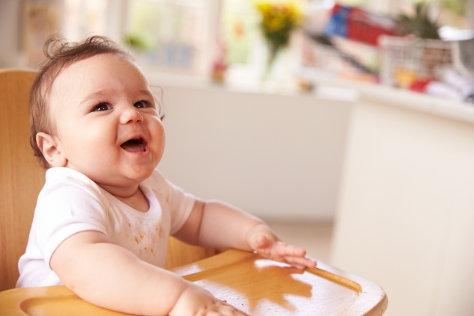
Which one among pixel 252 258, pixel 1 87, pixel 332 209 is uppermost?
pixel 1 87

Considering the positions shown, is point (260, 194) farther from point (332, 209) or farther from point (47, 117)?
point (47, 117)

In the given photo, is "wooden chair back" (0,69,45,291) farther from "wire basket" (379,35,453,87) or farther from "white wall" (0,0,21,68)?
"white wall" (0,0,21,68)

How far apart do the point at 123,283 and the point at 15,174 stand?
0.40 metres

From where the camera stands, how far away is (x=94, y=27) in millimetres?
2811

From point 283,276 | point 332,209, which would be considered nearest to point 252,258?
point 283,276

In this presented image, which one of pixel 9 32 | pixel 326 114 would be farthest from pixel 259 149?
pixel 9 32

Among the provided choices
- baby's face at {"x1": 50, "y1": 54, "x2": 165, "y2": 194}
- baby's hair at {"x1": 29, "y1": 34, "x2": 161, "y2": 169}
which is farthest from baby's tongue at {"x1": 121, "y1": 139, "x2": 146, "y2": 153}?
baby's hair at {"x1": 29, "y1": 34, "x2": 161, "y2": 169}

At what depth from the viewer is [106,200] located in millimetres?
693

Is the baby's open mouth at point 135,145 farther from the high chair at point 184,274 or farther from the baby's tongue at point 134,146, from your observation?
the high chair at point 184,274

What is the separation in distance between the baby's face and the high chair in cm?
16

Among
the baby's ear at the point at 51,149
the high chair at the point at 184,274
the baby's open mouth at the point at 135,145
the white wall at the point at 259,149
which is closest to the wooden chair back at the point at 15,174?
the high chair at the point at 184,274

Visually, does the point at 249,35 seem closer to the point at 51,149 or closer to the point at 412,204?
the point at 412,204

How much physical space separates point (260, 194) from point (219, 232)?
6.75 feet

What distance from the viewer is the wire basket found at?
1197 millimetres
